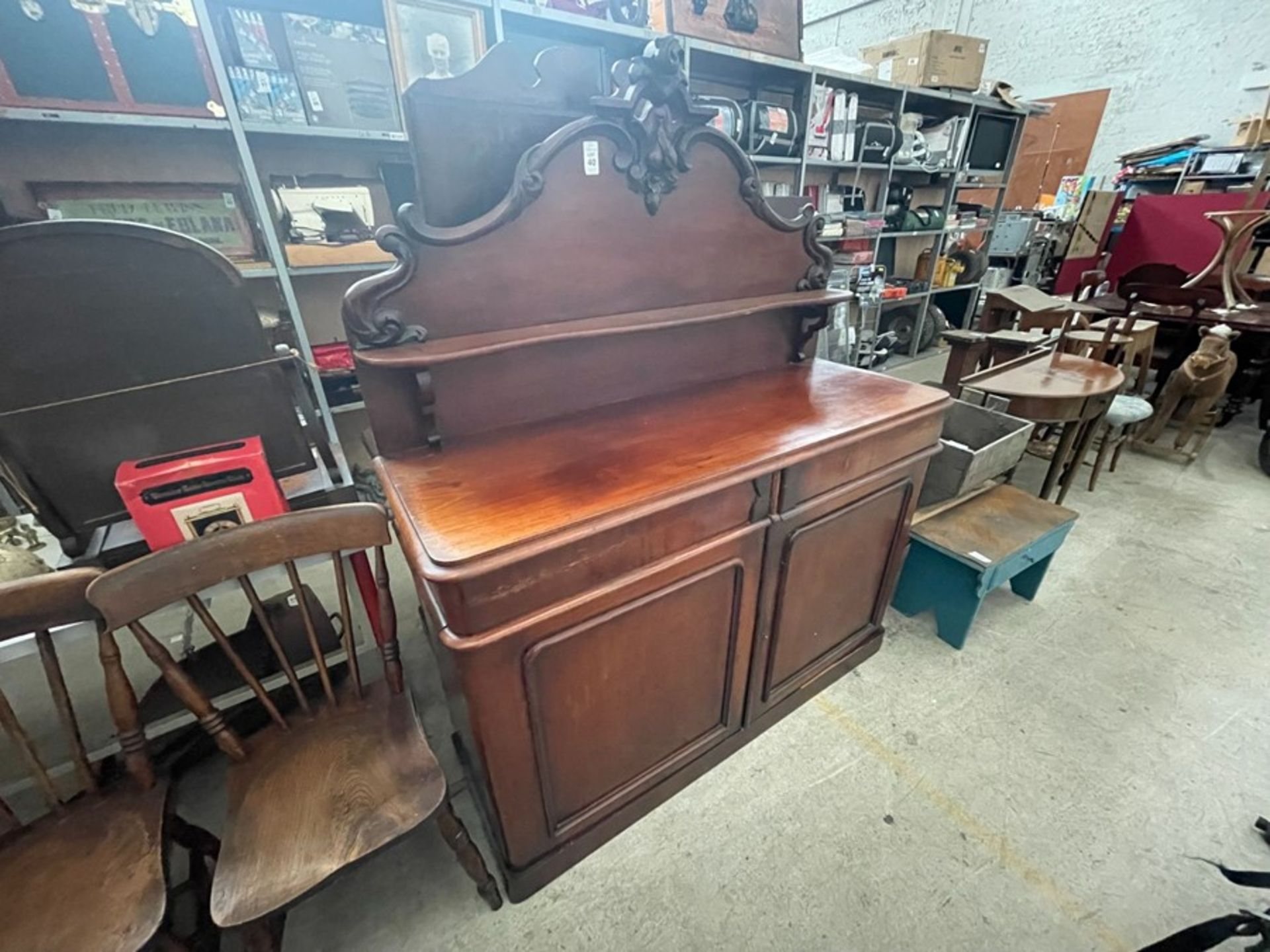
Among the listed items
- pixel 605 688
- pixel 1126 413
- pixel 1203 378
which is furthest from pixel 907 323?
pixel 605 688

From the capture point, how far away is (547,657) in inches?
35.9

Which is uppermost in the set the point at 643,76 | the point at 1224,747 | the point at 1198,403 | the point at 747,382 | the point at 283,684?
the point at 643,76

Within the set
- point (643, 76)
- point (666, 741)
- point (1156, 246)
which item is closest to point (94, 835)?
point (666, 741)

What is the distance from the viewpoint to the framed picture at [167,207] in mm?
1706

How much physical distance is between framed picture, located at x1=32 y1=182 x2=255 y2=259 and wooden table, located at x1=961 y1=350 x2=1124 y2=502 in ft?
10.1

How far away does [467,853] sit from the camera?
107cm

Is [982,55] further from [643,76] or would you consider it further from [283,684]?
[283,684]

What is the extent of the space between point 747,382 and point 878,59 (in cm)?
429

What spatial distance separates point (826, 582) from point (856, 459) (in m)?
0.38

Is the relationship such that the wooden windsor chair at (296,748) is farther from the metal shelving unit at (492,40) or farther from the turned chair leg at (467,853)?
the metal shelving unit at (492,40)

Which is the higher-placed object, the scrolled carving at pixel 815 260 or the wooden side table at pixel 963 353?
the scrolled carving at pixel 815 260

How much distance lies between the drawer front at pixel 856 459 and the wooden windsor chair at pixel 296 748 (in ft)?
2.84

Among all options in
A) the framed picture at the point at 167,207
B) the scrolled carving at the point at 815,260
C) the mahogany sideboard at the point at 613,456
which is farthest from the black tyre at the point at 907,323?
the framed picture at the point at 167,207

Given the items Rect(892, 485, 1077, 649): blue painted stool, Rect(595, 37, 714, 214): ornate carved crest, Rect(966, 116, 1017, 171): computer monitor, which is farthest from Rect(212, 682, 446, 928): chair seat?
Rect(966, 116, 1017, 171): computer monitor
